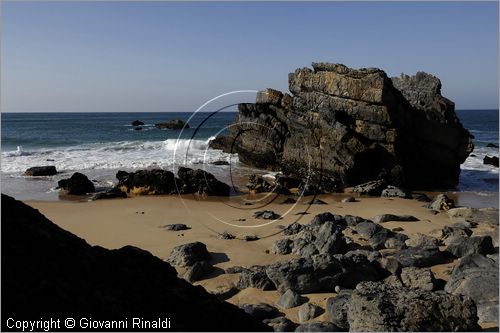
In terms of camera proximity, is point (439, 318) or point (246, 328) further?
point (439, 318)

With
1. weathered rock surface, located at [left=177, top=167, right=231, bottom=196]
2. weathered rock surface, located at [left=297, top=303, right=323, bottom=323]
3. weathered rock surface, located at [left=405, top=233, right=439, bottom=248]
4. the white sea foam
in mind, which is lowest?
weathered rock surface, located at [left=297, top=303, right=323, bottom=323]

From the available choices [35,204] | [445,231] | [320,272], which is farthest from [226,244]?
[35,204]

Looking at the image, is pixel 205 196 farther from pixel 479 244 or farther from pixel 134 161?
pixel 134 161

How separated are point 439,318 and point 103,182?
66.9 feet

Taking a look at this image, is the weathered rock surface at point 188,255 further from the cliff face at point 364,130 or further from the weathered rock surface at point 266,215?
the cliff face at point 364,130

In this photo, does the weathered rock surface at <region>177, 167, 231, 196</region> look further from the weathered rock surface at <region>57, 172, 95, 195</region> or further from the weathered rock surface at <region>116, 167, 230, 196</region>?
the weathered rock surface at <region>57, 172, 95, 195</region>

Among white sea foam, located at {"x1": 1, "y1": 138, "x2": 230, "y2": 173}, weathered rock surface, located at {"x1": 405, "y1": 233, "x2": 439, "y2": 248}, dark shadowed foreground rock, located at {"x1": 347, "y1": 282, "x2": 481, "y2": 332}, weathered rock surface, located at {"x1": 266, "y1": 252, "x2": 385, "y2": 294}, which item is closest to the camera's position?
dark shadowed foreground rock, located at {"x1": 347, "y1": 282, "x2": 481, "y2": 332}

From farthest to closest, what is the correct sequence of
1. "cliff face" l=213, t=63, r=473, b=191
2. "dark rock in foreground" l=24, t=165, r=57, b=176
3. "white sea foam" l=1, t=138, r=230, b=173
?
1. "white sea foam" l=1, t=138, r=230, b=173
2. "dark rock in foreground" l=24, t=165, r=57, b=176
3. "cliff face" l=213, t=63, r=473, b=191

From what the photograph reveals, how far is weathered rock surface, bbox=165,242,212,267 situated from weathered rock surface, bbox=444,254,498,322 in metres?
5.22

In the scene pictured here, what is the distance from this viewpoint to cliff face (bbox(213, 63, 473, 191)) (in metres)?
22.2

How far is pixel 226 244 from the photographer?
1141 cm

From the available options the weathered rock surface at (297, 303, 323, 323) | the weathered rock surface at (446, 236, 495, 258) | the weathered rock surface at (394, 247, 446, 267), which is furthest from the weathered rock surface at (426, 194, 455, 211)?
the weathered rock surface at (297, 303, 323, 323)

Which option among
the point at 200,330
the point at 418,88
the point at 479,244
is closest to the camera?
the point at 200,330

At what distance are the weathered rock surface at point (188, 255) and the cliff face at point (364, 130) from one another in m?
12.5
